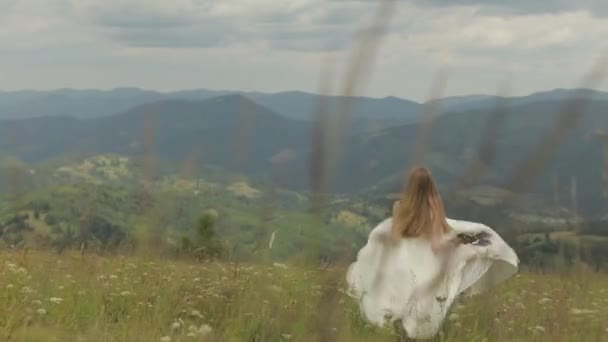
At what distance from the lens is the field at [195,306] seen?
4.38 meters

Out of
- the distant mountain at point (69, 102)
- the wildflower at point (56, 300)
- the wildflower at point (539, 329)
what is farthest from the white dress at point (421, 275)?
the distant mountain at point (69, 102)

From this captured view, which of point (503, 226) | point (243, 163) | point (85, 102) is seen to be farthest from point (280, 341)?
point (85, 102)

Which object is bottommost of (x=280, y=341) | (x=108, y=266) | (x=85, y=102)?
(x=108, y=266)

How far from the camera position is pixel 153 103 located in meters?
1.97

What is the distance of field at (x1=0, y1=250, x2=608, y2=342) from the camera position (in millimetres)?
4379

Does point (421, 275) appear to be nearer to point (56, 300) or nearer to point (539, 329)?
point (539, 329)

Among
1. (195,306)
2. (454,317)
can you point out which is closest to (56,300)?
(195,306)

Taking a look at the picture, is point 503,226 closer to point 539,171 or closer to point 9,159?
point 539,171

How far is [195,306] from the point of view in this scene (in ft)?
19.3

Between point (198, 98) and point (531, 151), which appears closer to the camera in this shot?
point (531, 151)

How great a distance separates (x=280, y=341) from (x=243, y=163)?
2.82m

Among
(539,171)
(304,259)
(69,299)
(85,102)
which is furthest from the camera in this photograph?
(85,102)

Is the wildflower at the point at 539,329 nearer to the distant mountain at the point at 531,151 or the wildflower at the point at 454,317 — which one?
the wildflower at the point at 454,317

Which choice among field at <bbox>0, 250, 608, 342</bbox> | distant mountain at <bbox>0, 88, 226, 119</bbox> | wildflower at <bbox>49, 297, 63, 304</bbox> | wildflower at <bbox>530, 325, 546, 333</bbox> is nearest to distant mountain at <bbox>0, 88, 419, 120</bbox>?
distant mountain at <bbox>0, 88, 226, 119</bbox>
